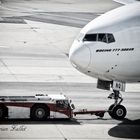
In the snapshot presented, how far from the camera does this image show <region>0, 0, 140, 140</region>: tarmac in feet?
100

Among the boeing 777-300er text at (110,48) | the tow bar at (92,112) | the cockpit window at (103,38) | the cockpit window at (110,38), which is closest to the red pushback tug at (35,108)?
the tow bar at (92,112)

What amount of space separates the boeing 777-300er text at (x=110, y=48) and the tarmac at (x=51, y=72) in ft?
8.28

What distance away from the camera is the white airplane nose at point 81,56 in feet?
101

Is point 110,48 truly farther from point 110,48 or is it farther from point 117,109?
point 117,109

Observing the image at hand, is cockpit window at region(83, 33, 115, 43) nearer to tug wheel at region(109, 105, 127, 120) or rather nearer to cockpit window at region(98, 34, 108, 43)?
cockpit window at region(98, 34, 108, 43)

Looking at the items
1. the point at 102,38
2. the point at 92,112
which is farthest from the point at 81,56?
the point at 92,112

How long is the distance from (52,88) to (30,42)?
55.4 feet

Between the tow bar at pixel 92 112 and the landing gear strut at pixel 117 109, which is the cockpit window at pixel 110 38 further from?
the tow bar at pixel 92 112

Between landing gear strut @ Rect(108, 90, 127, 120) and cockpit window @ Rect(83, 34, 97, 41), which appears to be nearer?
cockpit window @ Rect(83, 34, 97, 41)

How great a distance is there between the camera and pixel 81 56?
101 feet

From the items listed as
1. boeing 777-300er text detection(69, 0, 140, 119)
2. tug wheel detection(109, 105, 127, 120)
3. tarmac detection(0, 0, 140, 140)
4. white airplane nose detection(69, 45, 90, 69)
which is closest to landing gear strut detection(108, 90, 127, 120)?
tug wheel detection(109, 105, 127, 120)

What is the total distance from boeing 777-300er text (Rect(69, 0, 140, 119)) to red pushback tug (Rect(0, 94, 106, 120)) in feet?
6.96

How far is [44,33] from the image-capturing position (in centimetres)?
6100

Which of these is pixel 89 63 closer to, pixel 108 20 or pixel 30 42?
pixel 108 20
